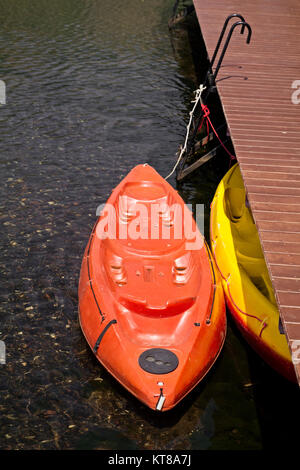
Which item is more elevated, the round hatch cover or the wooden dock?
the wooden dock

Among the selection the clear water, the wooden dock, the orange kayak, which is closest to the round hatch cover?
the orange kayak

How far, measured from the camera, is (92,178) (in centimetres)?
1350

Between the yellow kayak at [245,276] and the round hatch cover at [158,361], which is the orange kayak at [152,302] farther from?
the yellow kayak at [245,276]

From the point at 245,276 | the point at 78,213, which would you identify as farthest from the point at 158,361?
the point at 78,213

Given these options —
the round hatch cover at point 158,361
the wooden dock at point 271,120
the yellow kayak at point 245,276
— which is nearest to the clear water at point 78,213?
the yellow kayak at point 245,276

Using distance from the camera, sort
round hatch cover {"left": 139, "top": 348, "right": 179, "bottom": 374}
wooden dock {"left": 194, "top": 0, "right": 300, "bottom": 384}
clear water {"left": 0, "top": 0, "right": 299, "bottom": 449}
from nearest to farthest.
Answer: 1. round hatch cover {"left": 139, "top": 348, "right": 179, "bottom": 374}
2. clear water {"left": 0, "top": 0, "right": 299, "bottom": 449}
3. wooden dock {"left": 194, "top": 0, "right": 300, "bottom": 384}

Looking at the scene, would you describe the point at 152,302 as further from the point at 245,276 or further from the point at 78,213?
the point at 78,213

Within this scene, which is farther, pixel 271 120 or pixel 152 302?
pixel 271 120

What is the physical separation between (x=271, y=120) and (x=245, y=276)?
531cm

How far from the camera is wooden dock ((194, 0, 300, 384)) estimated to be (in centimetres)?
727

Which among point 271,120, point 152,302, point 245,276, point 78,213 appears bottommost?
point 78,213

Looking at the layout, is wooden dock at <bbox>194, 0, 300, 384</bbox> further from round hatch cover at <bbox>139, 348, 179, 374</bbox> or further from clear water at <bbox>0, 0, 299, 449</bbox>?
clear water at <bbox>0, 0, 299, 449</bbox>

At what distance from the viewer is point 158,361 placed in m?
6.91

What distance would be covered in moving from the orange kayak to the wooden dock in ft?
4.95
